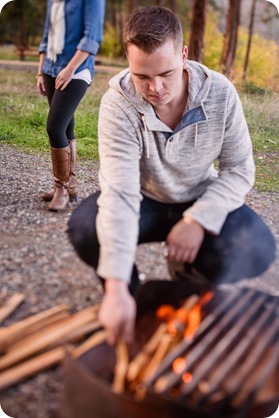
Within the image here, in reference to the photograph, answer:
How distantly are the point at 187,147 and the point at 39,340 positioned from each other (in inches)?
37.3

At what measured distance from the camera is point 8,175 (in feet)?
15.2

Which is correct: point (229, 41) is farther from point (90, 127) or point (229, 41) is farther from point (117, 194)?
point (117, 194)

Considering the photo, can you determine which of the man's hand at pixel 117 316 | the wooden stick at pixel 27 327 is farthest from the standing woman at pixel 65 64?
the man's hand at pixel 117 316

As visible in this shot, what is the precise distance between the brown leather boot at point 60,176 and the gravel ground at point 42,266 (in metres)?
0.07

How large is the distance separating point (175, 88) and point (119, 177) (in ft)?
1.36

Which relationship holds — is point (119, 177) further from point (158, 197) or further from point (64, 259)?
point (64, 259)

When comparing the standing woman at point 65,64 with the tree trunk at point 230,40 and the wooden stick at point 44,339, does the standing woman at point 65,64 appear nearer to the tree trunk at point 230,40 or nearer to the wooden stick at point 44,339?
the wooden stick at point 44,339

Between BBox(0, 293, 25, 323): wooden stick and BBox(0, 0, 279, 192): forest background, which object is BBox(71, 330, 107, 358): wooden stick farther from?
BBox(0, 0, 279, 192): forest background

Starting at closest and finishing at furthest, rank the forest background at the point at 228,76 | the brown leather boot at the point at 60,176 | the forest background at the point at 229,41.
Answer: the brown leather boot at the point at 60,176
the forest background at the point at 228,76
the forest background at the point at 229,41

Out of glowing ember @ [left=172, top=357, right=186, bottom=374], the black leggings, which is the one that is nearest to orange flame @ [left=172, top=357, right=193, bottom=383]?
glowing ember @ [left=172, top=357, right=186, bottom=374]

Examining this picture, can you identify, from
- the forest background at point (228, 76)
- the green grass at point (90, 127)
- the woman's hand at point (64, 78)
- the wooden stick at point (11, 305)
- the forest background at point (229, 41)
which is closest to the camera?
the wooden stick at point (11, 305)

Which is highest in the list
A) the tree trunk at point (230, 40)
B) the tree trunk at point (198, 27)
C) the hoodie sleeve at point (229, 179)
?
the hoodie sleeve at point (229, 179)

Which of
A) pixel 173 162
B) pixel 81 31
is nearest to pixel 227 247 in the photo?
pixel 173 162

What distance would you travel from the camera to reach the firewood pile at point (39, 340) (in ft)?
6.00
